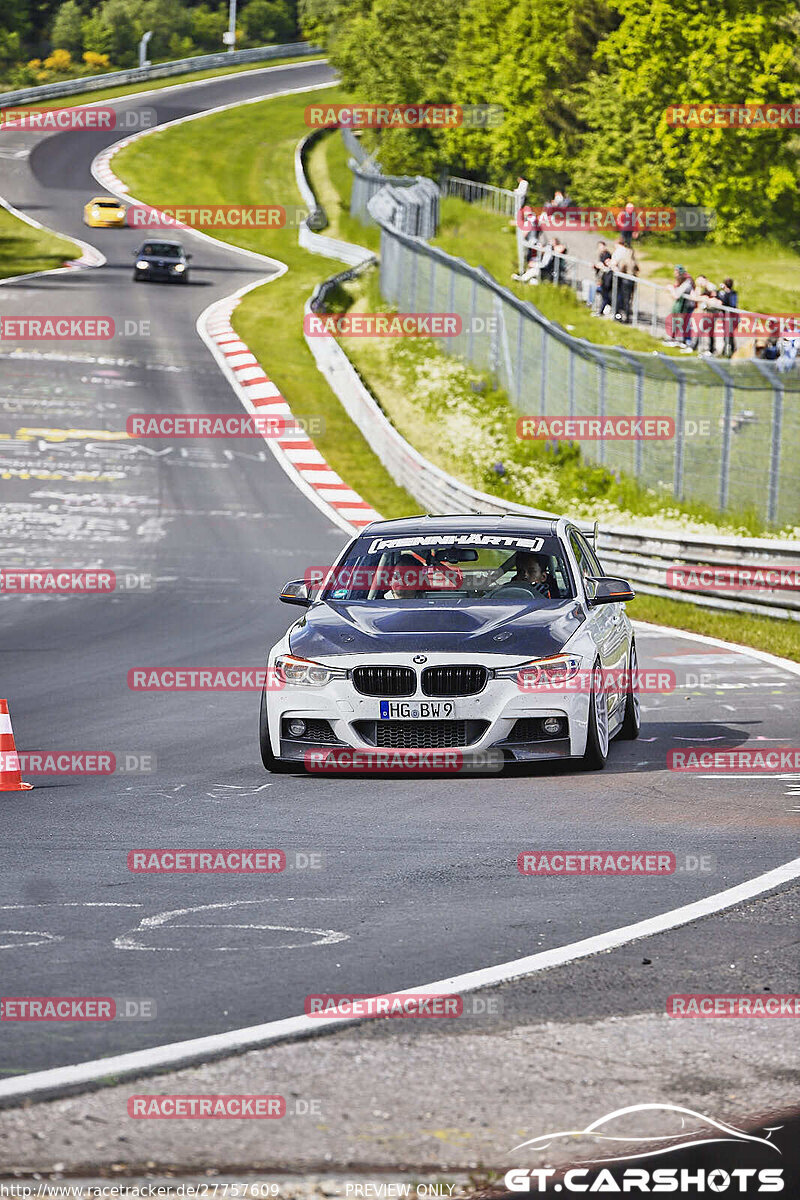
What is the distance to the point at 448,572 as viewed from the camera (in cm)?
1150

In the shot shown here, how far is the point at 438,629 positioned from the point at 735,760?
2124 millimetres

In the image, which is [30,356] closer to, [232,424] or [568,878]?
[232,424]

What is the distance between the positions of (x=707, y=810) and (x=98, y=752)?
4212 millimetres

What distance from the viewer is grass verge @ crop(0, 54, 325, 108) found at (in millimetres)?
100688

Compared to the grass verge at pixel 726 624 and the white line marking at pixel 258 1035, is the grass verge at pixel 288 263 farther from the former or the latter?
the white line marking at pixel 258 1035

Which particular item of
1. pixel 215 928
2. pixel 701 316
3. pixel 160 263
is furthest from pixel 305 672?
pixel 160 263

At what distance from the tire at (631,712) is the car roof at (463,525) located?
1.08m

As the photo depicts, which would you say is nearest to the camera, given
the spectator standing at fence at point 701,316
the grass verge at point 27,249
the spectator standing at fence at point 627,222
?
the spectator standing at fence at point 701,316

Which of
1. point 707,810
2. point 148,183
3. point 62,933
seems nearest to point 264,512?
point 707,810

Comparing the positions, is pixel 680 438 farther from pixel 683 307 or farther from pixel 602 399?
pixel 683 307

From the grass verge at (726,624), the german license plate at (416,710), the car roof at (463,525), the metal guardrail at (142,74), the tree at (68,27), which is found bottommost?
the grass verge at (726,624)

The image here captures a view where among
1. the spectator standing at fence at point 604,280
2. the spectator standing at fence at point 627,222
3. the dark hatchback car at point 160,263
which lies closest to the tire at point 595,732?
the spectator standing at fence at point 604,280

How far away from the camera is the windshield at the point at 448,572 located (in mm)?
11312

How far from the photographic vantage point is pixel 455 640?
1019 cm
